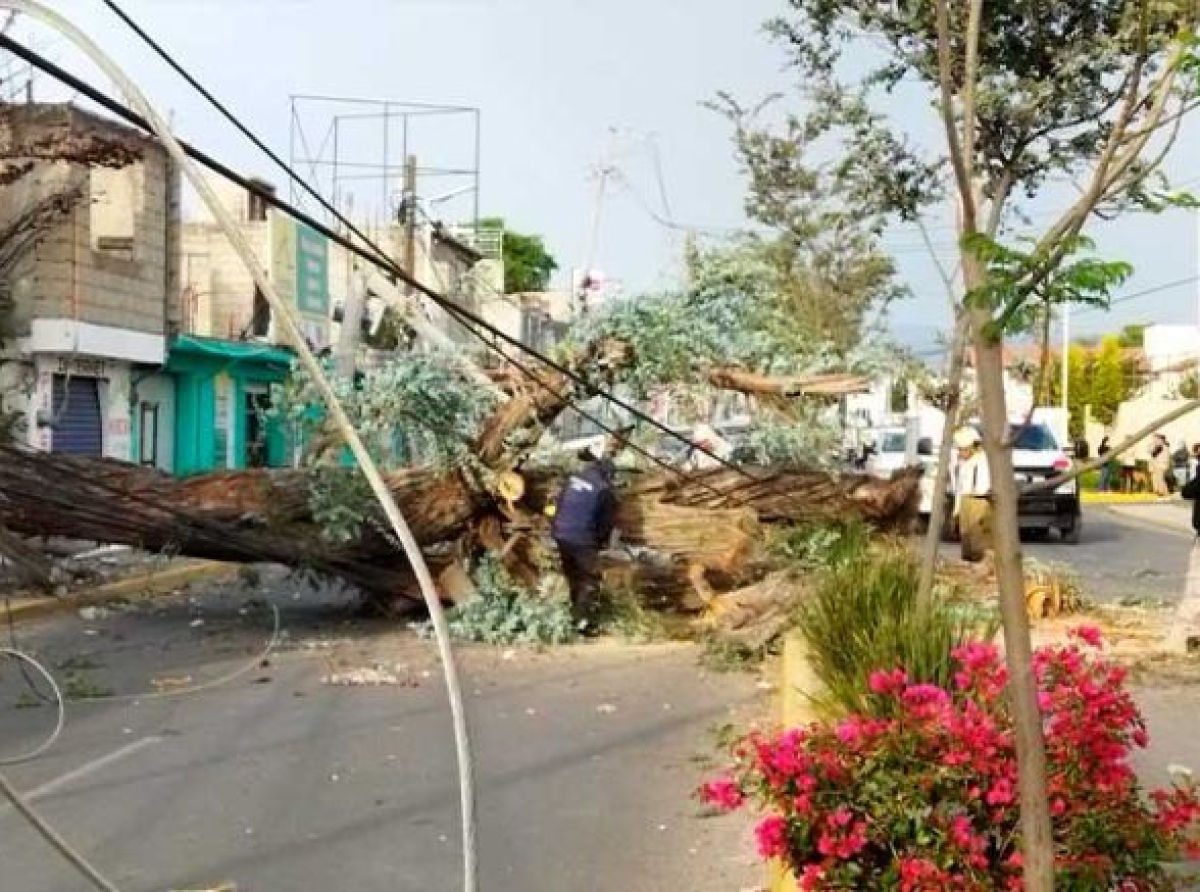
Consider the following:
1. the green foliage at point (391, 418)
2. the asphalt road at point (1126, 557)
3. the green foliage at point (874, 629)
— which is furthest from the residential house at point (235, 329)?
the green foliage at point (874, 629)

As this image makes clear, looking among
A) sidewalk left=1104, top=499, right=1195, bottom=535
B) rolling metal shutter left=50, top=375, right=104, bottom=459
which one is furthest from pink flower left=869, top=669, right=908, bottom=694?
sidewalk left=1104, top=499, right=1195, bottom=535

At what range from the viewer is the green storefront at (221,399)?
3241 centimetres

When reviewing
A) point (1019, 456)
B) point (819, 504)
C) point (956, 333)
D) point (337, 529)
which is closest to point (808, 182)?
point (1019, 456)

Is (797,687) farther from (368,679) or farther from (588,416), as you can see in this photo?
(588,416)

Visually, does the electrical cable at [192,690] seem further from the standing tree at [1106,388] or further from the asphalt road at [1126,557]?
the standing tree at [1106,388]

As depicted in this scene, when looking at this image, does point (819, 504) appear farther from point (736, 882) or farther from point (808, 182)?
point (808, 182)

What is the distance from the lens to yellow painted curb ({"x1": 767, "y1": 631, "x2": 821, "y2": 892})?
7252mm

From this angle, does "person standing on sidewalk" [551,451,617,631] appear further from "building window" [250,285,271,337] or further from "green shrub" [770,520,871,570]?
"building window" [250,285,271,337]

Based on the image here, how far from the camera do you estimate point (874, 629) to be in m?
7.86

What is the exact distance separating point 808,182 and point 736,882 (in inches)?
1042

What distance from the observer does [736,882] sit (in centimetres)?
648

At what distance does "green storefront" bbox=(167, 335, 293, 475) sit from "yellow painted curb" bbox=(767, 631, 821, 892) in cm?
2228

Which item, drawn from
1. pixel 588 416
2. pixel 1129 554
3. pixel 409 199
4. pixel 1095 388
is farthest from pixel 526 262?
pixel 588 416

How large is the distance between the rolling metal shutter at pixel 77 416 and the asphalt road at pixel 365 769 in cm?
1407
